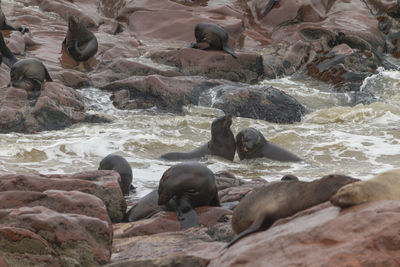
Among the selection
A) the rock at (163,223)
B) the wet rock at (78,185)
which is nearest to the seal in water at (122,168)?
the wet rock at (78,185)

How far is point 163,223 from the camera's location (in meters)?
4.84

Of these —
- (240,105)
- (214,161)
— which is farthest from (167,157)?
(240,105)

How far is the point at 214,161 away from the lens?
30.3 ft

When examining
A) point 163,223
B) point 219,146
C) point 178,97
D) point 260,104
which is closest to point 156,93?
point 178,97

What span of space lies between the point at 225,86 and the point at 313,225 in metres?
10.4

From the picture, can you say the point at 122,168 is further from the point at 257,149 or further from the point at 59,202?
the point at 257,149

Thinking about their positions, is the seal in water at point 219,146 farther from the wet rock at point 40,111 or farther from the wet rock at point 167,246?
the wet rock at point 167,246

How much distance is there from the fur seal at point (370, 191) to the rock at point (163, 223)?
171 centimetres

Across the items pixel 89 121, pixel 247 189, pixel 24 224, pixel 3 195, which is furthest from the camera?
pixel 89 121

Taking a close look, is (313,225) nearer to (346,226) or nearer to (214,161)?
(346,226)

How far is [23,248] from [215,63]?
451 inches

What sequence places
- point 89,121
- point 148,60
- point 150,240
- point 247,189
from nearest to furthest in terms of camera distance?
point 150,240, point 247,189, point 89,121, point 148,60

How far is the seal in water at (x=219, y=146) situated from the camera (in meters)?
9.34

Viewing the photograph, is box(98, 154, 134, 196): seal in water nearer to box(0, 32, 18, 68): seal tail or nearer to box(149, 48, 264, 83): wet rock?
box(0, 32, 18, 68): seal tail
